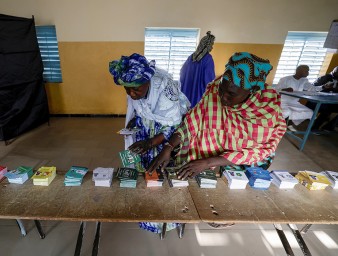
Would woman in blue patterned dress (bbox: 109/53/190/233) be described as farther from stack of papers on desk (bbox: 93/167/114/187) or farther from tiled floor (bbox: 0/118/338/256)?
tiled floor (bbox: 0/118/338/256)

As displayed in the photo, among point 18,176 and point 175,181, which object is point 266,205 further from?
point 18,176

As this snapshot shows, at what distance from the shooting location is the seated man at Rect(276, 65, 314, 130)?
4.01 metres

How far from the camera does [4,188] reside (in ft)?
3.87

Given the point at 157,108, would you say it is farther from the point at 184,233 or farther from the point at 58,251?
the point at 58,251

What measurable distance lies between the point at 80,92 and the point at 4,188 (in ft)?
13.4

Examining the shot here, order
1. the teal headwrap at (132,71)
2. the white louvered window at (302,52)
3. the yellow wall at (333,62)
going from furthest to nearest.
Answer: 1. the yellow wall at (333,62)
2. the white louvered window at (302,52)
3. the teal headwrap at (132,71)

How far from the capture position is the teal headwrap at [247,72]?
106cm

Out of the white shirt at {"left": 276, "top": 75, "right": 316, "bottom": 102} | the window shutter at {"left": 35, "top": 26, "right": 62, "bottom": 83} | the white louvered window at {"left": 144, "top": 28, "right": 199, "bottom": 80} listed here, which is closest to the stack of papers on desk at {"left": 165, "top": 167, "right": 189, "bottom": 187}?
the white louvered window at {"left": 144, "top": 28, "right": 199, "bottom": 80}

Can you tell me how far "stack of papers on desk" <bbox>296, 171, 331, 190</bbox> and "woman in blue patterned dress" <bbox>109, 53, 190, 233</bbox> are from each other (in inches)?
37.1

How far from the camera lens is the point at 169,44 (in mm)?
4621

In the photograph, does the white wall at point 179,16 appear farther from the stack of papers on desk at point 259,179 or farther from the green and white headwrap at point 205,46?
the stack of papers on desk at point 259,179

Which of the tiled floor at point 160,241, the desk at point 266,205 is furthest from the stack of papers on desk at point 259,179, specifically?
the tiled floor at point 160,241

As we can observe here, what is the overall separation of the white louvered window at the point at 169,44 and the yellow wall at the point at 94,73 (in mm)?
296

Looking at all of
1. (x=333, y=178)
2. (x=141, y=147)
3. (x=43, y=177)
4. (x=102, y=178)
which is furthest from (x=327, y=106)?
(x=43, y=177)
